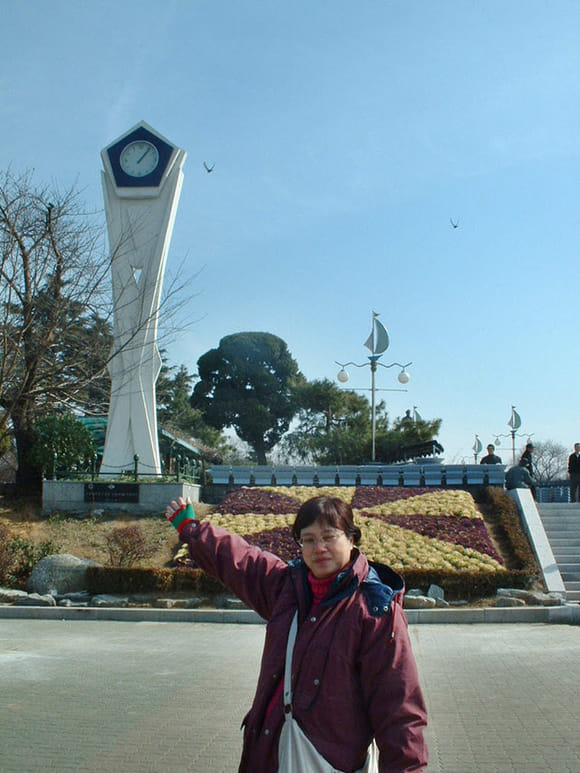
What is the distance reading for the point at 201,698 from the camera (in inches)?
266

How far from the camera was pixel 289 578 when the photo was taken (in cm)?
302

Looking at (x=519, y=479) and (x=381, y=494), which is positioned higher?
(x=519, y=479)

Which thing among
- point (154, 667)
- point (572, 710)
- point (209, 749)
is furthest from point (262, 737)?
point (154, 667)

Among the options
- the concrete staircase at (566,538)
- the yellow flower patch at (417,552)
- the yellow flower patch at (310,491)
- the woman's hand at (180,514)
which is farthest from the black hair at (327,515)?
the yellow flower patch at (310,491)

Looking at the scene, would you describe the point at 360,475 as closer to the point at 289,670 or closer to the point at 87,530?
the point at 87,530

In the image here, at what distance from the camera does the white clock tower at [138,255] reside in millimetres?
20938

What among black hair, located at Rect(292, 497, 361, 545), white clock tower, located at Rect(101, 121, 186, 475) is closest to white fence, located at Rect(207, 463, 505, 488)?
white clock tower, located at Rect(101, 121, 186, 475)

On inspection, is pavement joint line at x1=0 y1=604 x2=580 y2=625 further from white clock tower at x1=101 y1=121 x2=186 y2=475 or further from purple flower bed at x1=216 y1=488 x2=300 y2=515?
white clock tower at x1=101 y1=121 x2=186 y2=475

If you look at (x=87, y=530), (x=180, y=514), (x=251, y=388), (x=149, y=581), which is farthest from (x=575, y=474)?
(x=251, y=388)

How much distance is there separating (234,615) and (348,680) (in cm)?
921

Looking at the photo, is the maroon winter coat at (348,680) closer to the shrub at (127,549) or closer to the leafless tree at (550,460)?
the shrub at (127,549)

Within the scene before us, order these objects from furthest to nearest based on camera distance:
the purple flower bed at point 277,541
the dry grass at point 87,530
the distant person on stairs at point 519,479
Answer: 1. the distant person on stairs at point 519,479
2. the dry grass at point 87,530
3. the purple flower bed at point 277,541

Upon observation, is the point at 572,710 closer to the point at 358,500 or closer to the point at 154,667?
the point at 154,667

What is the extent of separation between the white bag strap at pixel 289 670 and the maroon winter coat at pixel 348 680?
17 millimetres
